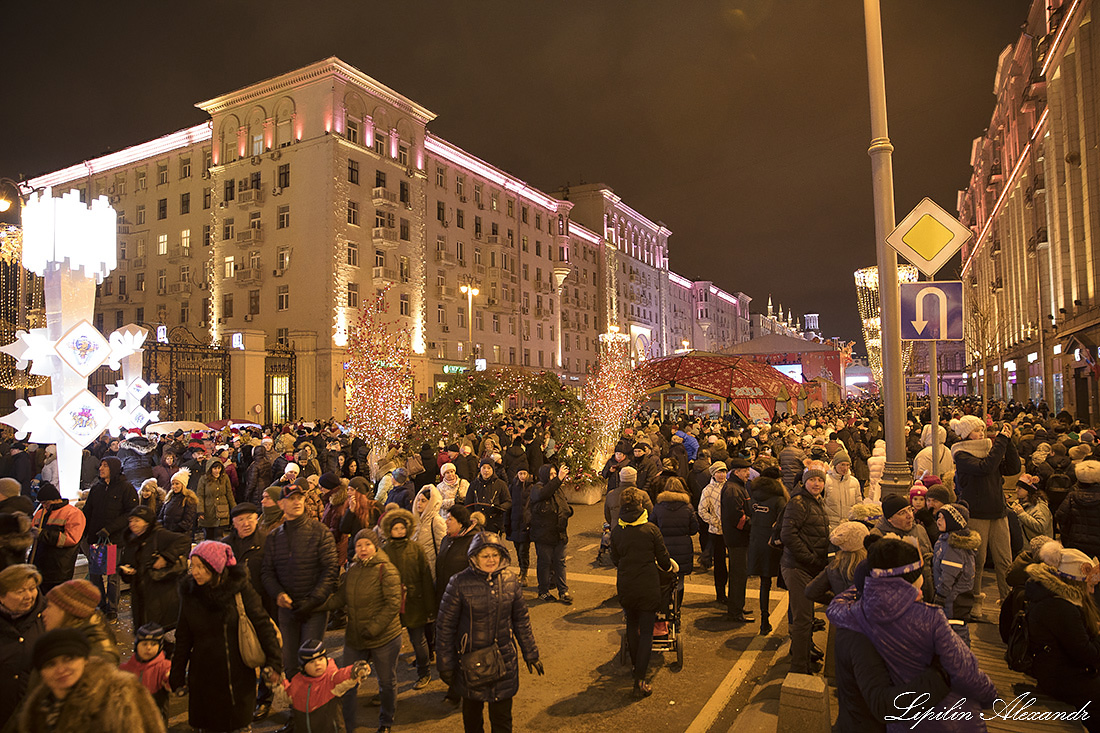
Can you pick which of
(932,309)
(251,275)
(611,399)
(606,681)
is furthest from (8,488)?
(251,275)

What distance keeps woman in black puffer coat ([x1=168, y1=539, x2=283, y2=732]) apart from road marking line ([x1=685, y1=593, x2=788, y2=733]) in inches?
136

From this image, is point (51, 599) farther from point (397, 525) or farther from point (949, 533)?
point (949, 533)

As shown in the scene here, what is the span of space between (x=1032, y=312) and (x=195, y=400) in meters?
46.5

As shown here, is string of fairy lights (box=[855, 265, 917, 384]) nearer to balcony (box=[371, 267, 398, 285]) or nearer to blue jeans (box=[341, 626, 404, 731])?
balcony (box=[371, 267, 398, 285])

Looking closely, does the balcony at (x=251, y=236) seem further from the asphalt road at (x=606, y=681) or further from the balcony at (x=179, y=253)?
the asphalt road at (x=606, y=681)

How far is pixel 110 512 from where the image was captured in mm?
8648

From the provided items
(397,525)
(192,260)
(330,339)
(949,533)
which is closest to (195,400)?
(330,339)

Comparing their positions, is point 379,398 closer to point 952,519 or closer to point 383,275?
Result: point 952,519

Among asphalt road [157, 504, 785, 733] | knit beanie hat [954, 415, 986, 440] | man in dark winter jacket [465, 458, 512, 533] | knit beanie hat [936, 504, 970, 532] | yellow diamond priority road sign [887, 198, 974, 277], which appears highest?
yellow diamond priority road sign [887, 198, 974, 277]

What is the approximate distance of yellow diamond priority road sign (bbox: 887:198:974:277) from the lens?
643 centimetres

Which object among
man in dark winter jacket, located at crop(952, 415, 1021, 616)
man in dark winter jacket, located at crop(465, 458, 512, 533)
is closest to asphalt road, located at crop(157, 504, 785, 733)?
man in dark winter jacket, located at crop(465, 458, 512, 533)

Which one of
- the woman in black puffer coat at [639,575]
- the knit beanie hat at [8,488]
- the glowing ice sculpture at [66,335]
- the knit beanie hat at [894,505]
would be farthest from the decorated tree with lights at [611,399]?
the knit beanie hat at [8,488]

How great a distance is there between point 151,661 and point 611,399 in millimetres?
17426

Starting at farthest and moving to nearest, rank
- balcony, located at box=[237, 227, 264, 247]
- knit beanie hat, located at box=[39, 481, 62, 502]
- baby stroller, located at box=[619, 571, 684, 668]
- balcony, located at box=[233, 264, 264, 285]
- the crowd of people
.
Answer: balcony, located at box=[237, 227, 264, 247] < balcony, located at box=[233, 264, 264, 285] < knit beanie hat, located at box=[39, 481, 62, 502] < baby stroller, located at box=[619, 571, 684, 668] < the crowd of people
